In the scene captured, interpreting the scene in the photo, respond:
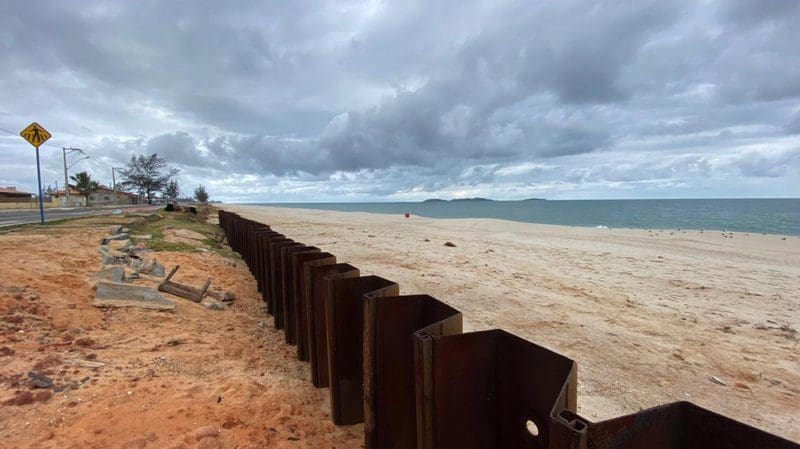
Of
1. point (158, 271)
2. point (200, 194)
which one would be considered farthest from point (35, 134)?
point (200, 194)

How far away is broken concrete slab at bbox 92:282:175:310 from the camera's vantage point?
16.5ft

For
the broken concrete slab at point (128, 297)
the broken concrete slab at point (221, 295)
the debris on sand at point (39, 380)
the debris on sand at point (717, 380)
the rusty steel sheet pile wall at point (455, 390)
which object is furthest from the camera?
the broken concrete slab at point (221, 295)

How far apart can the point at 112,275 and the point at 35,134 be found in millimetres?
13661

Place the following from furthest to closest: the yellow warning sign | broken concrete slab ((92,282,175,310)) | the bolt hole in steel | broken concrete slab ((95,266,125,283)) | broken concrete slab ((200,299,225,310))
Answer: the yellow warning sign, broken concrete slab ((200,299,225,310)), broken concrete slab ((95,266,125,283)), broken concrete slab ((92,282,175,310)), the bolt hole in steel

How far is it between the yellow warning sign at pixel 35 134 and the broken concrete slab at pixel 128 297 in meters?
13.9

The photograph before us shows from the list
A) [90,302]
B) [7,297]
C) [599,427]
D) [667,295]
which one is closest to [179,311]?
[90,302]

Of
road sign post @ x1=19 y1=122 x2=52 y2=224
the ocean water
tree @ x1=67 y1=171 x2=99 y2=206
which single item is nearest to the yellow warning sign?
road sign post @ x1=19 y1=122 x2=52 y2=224

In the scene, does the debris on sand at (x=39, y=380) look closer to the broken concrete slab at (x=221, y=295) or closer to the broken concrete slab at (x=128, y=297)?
the broken concrete slab at (x=128, y=297)

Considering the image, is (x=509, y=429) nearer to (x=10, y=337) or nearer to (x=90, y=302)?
(x=10, y=337)

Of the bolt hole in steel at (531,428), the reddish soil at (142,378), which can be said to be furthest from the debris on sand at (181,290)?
the bolt hole in steel at (531,428)

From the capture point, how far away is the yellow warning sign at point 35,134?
14.4m

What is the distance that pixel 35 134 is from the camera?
1466 centimetres

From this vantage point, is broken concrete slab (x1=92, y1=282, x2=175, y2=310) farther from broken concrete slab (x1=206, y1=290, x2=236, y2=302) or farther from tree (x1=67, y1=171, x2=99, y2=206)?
tree (x1=67, y1=171, x2=99, y2=206)

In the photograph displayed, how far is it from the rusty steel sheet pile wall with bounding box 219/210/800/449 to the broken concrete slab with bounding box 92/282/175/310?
283cm
